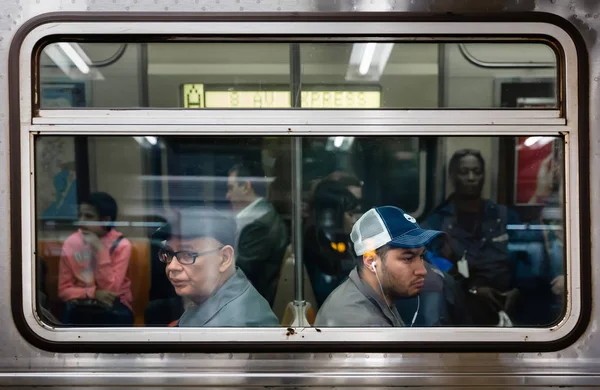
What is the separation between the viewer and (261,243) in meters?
2.61

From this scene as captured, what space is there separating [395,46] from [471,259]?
34.2 inches

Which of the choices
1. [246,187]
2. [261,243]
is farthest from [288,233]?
[246,187]

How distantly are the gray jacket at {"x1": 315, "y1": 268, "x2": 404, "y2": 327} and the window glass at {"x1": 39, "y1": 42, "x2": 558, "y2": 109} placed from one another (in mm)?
687

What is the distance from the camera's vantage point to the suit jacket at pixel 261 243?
2.58 m

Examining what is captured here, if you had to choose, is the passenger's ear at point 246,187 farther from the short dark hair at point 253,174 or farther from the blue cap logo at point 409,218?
the blue cap logo at point 409,218

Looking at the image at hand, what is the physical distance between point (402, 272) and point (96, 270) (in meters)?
1.16

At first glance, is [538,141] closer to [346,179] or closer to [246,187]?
[346,179]

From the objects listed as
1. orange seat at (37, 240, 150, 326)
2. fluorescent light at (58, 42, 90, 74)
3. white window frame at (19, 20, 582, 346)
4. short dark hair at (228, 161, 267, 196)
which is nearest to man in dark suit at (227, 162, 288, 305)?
short dark hair at (228, 161, 267, 196)

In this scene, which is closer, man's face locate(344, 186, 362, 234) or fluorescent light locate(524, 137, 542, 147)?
fluorescent light locate(524, 137, 542, 147)

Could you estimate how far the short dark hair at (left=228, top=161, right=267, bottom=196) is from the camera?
2.58 m

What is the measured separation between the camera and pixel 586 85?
7.99 ft

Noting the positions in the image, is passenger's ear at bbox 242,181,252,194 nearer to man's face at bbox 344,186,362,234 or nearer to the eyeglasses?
the eyeglasses

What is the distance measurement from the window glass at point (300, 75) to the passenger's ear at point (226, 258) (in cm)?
54

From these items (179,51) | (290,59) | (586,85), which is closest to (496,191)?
(586,85)
